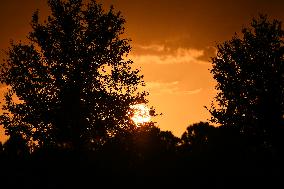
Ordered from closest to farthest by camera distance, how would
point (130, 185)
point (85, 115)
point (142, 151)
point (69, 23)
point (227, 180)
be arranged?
point (130, 185)
point (227, 180)
point (142, 151)
point (85, 115)
point (69, 23)

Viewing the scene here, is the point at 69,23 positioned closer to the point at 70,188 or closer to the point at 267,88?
the point at 267,88

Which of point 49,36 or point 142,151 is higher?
point 49,36

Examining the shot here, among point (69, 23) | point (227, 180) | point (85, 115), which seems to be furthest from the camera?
point (69, 23)

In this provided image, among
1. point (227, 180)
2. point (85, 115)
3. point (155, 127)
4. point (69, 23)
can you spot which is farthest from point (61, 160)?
point (69, 23)

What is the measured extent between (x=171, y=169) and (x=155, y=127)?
9308mm

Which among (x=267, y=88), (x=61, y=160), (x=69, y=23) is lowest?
(x=61, y=160)

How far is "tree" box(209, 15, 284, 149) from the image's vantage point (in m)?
22.2

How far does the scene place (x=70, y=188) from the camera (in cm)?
1137

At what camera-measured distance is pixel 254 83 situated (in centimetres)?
2328

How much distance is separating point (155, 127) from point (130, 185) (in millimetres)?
10597

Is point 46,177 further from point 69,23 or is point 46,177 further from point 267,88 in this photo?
point 267,88

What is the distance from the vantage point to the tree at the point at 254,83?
22.2 m

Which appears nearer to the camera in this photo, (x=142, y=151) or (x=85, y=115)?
(x=142, y=151)

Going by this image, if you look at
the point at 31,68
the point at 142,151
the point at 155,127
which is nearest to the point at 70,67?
the point at 31,68
